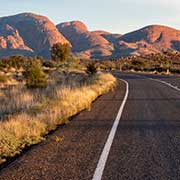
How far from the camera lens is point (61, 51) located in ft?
229

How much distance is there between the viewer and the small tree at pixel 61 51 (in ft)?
228

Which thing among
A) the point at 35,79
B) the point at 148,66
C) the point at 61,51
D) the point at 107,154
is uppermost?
the point at 107,154

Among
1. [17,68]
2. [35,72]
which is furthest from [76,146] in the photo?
[17,68]

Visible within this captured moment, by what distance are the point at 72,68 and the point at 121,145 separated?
5989cm

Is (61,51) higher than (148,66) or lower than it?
higher

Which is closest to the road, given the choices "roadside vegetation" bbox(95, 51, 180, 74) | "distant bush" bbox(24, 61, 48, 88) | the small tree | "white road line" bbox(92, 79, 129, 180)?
"white road line" bbox(92, 79, 129, 180)

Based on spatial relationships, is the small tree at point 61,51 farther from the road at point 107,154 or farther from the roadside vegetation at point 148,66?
the road at point 107,154

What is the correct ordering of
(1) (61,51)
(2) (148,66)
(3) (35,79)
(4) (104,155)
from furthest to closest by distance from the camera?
(2) (148,66) < (1) (61,51) < (3) (35,79) < (4) (104,155)

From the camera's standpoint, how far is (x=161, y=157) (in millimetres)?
7023

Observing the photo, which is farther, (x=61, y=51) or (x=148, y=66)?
(x=148, y=66)

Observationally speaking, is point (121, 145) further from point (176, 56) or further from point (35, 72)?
point (176, 56)

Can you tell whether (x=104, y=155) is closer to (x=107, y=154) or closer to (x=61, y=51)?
(x=107, y=154)

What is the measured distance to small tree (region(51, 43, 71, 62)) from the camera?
6956cm

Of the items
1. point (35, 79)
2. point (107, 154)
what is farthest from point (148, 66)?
point (107, 154)
